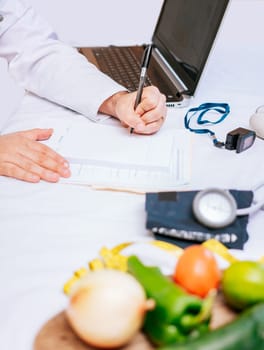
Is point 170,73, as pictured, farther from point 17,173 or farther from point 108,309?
point 108,309

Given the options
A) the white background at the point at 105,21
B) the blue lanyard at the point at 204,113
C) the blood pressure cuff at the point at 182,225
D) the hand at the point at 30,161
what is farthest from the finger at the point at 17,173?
the white background at the point at 105,21

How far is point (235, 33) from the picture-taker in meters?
1.63

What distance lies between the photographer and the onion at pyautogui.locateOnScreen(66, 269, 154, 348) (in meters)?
0.50

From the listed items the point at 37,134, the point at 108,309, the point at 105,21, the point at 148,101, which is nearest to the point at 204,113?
the point at 148,101

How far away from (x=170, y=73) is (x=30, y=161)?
515 mm

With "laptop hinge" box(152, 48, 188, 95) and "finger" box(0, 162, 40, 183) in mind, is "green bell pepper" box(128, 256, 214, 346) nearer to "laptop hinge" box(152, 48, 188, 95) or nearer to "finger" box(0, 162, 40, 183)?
"finger" box(0, 162, 40, 183)

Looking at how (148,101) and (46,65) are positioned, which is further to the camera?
(46,65)

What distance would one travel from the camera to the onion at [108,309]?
1.65ft

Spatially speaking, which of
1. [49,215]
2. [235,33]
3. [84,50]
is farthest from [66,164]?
[235,33]

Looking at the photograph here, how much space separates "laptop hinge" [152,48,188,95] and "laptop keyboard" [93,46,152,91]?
0.05 meters

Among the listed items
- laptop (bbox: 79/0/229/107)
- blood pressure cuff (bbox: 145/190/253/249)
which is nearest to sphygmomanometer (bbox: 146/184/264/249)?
blood pressure cuff (bbox: 145/190/253/249)

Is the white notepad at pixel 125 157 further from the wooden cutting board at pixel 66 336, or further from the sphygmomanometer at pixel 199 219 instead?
the wooden cutting board at pixel 66 336

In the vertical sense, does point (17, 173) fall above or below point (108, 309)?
below

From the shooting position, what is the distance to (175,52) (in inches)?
52.7
